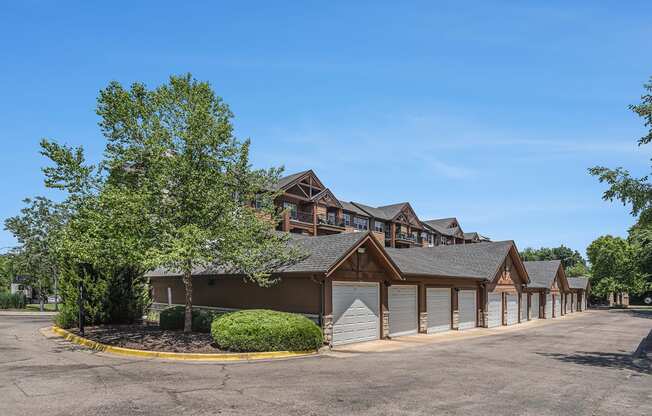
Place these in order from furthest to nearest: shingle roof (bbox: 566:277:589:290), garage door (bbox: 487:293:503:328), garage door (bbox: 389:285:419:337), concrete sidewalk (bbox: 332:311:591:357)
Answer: shingle roof (bbox: 566:277:589:290) → garage door (bbox: 487:293:503:328) → garage door (bbox: 389:285:419:337) → concrete sidewalk (bbox: 332:311:591:357)

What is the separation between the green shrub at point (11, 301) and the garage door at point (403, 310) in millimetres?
41804

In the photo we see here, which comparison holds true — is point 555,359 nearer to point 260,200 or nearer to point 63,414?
point 260,200

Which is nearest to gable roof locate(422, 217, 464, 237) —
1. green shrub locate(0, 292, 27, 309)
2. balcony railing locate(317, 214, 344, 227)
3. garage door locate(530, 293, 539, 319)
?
balcony railing locate(317, 214, 344, 227)

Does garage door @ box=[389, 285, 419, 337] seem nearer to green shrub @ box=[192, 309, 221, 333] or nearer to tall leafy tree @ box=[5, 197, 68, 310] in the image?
green shrub @ box=[192, 309, 221, 333]

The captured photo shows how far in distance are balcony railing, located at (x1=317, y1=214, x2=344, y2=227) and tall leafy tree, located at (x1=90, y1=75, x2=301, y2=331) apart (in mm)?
39113

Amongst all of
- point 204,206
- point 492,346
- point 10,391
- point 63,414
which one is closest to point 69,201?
point 204,206

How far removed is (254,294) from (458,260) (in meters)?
18.5

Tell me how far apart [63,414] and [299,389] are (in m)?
4.53

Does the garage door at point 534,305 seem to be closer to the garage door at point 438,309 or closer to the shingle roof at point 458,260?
the shingle roof at point 458,260

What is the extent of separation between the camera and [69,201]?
55.8 feet

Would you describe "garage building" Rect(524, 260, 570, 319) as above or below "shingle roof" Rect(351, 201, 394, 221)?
below

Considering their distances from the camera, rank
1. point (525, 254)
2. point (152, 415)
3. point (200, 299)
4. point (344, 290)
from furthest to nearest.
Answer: point (525, 254), point (200, 299), point (344, 290), point (152, 415)

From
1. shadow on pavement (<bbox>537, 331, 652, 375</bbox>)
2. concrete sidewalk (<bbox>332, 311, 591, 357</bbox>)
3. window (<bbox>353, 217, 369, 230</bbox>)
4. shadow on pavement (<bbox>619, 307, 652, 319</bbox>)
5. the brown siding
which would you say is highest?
window (<bbox>353, 217, 369, 230</bbox>)

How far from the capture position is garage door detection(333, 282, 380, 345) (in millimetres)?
18875
